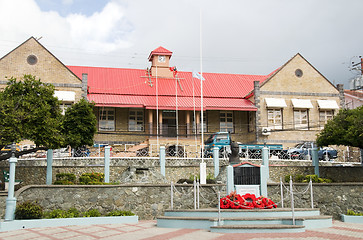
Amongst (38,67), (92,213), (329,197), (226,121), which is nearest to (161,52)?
(226,121)

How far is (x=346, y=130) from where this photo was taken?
2253 centimetres

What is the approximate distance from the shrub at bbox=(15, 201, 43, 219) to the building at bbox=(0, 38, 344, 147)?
16402 millimetres

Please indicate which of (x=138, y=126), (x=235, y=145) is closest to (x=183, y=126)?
(x=138, y=126)

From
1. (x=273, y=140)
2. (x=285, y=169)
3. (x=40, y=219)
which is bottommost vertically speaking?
(x=40, y=219)

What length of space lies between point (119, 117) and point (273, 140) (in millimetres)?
13918

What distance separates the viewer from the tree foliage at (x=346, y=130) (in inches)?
846

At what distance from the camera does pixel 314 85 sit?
36.5m

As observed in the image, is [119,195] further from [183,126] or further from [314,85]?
[314,85]

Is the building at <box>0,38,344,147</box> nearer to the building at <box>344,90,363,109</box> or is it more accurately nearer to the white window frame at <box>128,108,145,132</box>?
the white window frame at <box>128,108,145,132</box>

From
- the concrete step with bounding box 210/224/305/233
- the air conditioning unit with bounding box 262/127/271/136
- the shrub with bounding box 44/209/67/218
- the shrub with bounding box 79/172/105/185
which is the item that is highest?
the air conditioning unit with bounding box 262/127/271/136

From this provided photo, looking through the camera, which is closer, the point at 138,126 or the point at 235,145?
the point at 235,145

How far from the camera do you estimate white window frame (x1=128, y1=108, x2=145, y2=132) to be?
34906mm

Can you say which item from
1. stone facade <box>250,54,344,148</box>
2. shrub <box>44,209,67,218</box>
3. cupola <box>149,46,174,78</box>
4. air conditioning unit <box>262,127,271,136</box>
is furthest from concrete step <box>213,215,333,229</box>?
cupola <box>149,46,174,78</box>

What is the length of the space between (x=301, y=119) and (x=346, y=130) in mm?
13413
